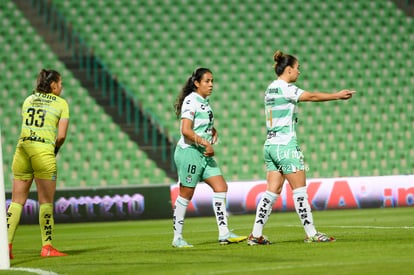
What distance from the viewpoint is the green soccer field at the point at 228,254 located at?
296 inches

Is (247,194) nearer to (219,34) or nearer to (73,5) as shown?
(219,34)

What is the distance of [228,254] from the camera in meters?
8.99

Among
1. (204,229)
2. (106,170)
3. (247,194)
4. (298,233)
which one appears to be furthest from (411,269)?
(106,170)

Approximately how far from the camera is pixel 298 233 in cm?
1202

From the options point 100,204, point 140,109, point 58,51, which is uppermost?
point 58,51

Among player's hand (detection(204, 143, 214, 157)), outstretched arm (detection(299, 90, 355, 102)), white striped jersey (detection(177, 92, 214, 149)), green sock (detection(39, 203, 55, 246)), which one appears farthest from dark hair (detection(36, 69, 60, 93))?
outstretched arm (detection(299, 90, 355, 102))

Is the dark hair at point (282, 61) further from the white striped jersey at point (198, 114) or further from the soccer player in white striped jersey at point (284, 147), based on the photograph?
the white striped jersey at point (198, 114)

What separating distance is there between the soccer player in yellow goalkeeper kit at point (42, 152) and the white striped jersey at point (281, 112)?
2.23 m

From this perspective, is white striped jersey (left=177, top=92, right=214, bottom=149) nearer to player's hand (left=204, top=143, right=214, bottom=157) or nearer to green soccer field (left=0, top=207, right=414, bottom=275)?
player's hand (left=204, top=143, right=214, bottom=157)

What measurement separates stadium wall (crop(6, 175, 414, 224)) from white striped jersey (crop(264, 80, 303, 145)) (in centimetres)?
927

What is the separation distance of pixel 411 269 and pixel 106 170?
15.3 m

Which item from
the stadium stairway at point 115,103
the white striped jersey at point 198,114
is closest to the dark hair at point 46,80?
the white striped jersey at point 198,114

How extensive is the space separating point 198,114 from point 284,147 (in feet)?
3.54

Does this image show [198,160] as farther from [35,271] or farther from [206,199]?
[206,199]
